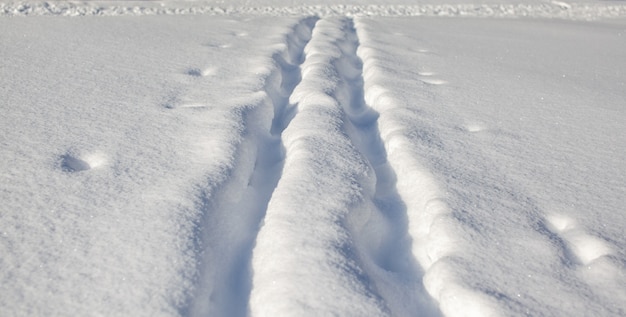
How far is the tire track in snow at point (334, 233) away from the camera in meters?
1.15

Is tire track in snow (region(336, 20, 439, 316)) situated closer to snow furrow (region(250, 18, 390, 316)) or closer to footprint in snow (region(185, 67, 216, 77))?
snow furrow (region(250, 18, 390, 316))

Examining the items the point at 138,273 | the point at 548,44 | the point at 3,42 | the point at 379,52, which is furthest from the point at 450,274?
the point at 548,44

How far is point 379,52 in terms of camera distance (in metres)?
3.40

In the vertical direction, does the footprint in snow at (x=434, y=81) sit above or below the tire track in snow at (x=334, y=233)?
below

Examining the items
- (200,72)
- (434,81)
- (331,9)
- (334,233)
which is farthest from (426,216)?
(331,9)

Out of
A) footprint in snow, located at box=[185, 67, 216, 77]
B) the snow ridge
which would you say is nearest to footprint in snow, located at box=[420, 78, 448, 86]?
the snow ridge

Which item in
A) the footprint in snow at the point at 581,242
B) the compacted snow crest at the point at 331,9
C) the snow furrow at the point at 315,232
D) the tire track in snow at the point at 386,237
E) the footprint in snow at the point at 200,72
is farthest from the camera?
the compacted snow crest at the point at 331,9

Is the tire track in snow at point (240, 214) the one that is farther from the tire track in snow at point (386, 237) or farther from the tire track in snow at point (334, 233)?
the tire track in snow at point (386, 237)

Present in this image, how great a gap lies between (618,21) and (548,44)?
80.3 inches

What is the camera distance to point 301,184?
156 cm

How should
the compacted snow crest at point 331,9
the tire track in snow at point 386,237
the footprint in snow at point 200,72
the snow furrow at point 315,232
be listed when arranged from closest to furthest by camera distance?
1. the snow furrow at point 315,232
2. the tire track in snow at point 386,237
3. the footprint in snow at point 200,72
4. the compacted snow crest at point 331,9

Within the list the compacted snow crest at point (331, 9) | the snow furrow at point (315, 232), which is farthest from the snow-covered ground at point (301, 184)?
the compacted snow crest at point (331, 9)

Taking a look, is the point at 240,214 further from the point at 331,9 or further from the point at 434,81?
the point at 331,9

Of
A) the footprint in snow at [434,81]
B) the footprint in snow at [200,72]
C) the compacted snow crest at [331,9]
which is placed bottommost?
the compacted snow crest at [331,9]
